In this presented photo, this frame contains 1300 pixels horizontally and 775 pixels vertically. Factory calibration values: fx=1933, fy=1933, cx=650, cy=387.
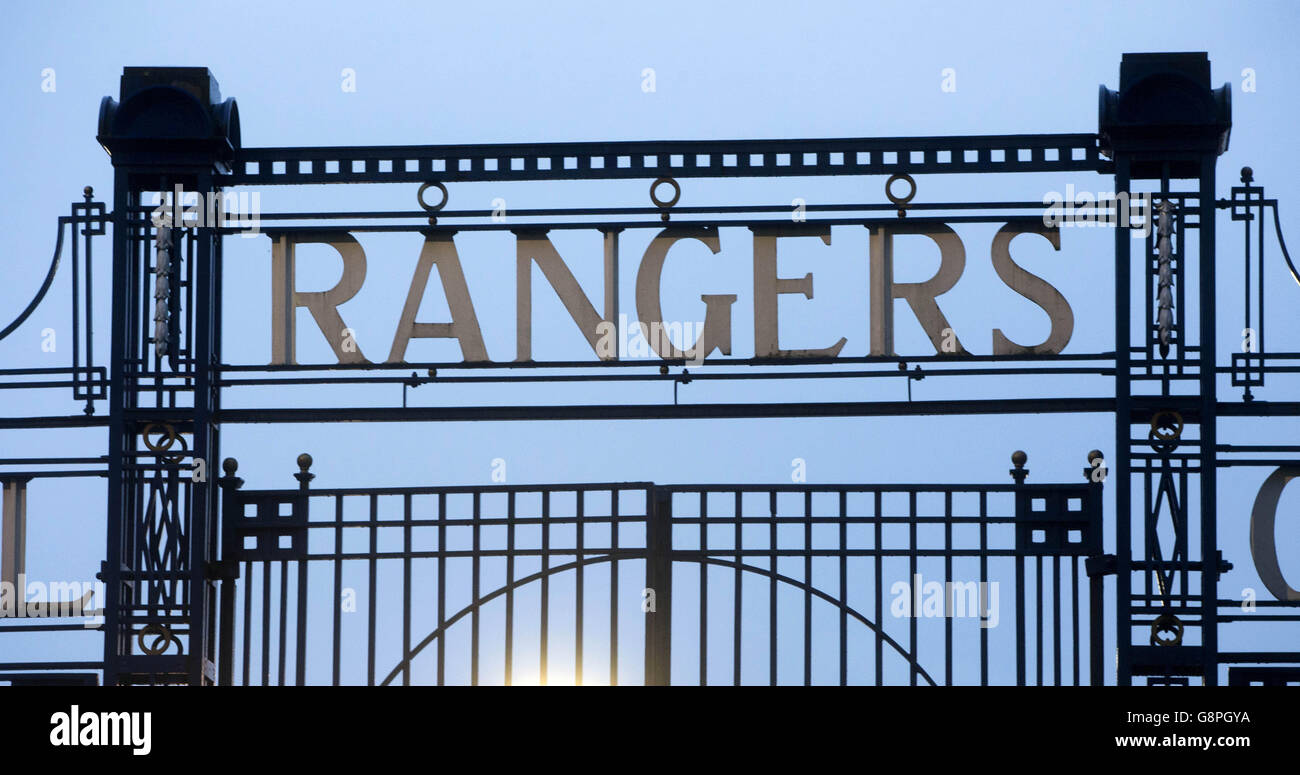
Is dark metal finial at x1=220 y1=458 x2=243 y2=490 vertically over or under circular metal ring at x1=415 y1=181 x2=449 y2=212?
under

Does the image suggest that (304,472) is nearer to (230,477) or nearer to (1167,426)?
(230,477)

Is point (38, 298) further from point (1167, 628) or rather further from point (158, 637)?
point (1167, 628)

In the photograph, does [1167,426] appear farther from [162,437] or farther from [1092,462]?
[162,437]

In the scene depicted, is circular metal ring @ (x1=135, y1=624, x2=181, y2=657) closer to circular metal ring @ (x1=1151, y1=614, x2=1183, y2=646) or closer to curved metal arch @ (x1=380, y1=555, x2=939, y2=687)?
curved metal arch @ (x1=380, y1=555, x2=939, y2=687)

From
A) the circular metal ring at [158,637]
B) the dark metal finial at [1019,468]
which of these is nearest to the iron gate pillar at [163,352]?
→ the circular metal ring at [158,637]

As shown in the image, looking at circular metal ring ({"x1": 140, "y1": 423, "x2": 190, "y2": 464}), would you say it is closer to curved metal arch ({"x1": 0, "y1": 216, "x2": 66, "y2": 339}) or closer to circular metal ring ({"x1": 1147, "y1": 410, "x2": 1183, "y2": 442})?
curved metal arch ({"x1": 0, "y1": 216, "x2": 66, "y2": 339})

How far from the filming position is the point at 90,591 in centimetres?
1077

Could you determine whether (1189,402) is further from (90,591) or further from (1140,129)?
(90,591)

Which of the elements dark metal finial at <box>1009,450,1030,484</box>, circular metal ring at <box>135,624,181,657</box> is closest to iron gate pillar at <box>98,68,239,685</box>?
circular metal ring at <box>135,624,181,657</box>

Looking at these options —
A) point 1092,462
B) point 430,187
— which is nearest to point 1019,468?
point 1092,462

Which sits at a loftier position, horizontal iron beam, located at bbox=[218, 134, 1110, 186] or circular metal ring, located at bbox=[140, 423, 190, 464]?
horizontal iron beam, located at bbox=[218, 134, 1110, 186]

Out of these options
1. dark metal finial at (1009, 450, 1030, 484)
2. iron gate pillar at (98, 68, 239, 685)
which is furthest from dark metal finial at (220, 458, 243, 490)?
dark metal finial at (1009, 450, 1030, 484)

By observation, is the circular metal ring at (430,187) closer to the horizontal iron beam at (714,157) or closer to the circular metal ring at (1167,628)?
the horizontal iron beam at (714,157)

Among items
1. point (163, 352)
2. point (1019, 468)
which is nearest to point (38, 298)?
point (163, 352)
